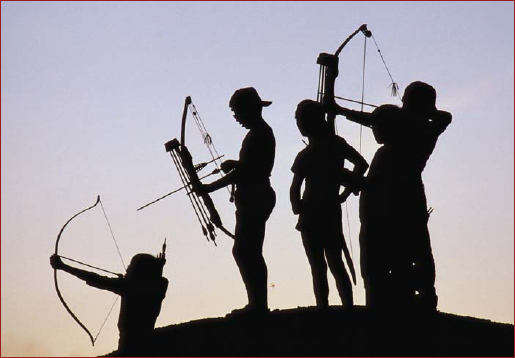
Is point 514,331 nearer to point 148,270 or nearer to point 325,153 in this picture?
point 325,153

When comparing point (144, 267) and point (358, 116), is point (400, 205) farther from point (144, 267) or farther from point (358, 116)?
point (144, 267)

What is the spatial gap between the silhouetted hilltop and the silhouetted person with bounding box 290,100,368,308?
17.3 inches

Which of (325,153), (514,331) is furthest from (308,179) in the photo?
(514,331)

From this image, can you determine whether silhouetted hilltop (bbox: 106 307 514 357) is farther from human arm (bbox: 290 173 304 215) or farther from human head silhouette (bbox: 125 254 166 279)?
human arm (bbox: 290 173 304 215)

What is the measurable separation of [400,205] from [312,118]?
1.60m

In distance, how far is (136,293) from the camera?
13453mm

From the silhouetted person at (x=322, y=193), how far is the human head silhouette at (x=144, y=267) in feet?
6.27

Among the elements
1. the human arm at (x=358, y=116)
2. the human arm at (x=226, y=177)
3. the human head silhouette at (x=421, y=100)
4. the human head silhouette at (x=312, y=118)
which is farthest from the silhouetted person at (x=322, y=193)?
the human head silhouette at (x=421, y=100)

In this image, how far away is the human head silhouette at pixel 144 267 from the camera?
Result: 44.2 ft

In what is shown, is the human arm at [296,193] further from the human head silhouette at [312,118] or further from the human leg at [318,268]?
the human head silhouette at [312,118]

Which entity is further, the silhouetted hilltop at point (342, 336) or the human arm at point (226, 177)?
the human arm at point (226, 177)

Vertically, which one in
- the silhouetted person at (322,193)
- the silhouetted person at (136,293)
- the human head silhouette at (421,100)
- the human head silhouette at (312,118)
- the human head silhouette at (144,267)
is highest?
the human head silhouette at (421,100)

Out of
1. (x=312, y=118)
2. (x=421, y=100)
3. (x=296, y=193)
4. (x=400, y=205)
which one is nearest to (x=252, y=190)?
(x=296, y=193)

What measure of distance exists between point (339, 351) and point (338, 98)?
12.5 feet
